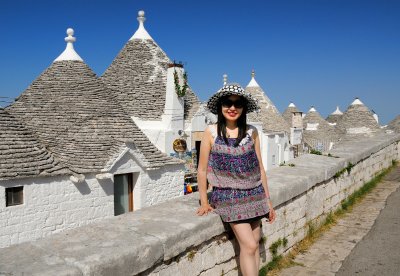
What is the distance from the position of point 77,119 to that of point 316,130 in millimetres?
22388

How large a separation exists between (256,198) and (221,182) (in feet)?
0.95

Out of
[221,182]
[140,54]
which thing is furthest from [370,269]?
[140,54]

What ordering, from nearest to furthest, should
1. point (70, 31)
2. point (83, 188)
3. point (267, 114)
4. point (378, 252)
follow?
point (378, 252) < point (83, 188) < point (70, 31) < point (267, 114)

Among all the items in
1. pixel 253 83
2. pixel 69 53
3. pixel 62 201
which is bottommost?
pixel 62 201

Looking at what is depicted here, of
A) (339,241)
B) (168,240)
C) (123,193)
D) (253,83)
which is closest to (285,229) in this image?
(339,241)

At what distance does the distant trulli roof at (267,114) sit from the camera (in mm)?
26125

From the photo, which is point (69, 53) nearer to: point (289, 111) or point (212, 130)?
point (212, 130)

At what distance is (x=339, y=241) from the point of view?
4137 millimetres

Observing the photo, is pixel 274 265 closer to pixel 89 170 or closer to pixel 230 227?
pixel 230 227

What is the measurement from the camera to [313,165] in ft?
16.2

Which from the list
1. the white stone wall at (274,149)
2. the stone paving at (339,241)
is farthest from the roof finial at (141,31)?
the stone paving at (339,241)

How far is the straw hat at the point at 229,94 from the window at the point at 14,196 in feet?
30.0

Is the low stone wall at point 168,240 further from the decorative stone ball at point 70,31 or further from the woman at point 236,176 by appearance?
the decorative stone ball at point 70,31

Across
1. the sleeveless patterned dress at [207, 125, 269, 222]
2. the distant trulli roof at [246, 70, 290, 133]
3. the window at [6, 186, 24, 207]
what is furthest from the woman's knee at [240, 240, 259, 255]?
the distant trulli roof at [246, 70, 290, 133]
